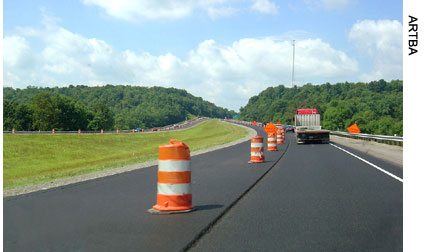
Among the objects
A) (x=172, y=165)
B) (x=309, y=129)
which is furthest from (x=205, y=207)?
(x=309, y=129)

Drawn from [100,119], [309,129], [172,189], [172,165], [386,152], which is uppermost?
[100,119]

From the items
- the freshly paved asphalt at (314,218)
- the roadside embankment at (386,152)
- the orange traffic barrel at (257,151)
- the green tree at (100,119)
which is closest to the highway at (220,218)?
the freshly paved asphalt at (314,218)

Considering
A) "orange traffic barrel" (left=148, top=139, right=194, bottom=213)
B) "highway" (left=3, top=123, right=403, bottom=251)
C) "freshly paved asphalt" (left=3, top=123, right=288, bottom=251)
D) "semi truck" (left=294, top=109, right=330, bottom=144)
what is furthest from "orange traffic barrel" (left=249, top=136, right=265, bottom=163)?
"semi truck" (left=294, top=109, right=330, bottom=144)

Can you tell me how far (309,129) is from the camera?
39.7 metres

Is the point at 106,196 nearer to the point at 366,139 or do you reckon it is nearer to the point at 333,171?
the point at 333,171

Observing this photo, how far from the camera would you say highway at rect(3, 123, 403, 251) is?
232 inches

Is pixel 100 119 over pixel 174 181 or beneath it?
over

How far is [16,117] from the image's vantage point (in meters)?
117

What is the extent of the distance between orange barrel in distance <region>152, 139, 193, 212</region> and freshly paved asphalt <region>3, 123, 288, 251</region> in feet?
0.91

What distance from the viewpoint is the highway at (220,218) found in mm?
5891

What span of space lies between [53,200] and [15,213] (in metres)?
1.46

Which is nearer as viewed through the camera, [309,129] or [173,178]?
[173,178]

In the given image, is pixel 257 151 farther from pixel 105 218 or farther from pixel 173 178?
pixel 105 218

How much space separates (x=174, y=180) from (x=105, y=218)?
139 cm
